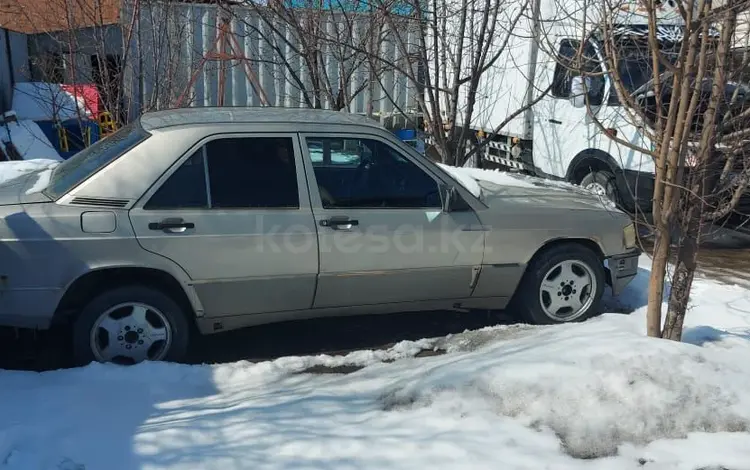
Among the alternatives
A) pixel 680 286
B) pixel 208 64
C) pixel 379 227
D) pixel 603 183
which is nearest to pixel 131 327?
pixel 379 227

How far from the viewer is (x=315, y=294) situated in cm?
446

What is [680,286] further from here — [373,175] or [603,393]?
[373,175]

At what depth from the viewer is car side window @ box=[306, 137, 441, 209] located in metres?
4.52

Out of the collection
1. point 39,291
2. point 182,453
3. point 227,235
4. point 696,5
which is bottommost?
point 182,453

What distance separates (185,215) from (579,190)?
3.20 m

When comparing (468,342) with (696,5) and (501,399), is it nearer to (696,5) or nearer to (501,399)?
(501,399)

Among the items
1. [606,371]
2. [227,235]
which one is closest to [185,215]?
[227,235]

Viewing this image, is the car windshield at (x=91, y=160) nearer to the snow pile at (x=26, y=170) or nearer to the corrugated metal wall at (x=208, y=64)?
the snow pile at (x=26, y=170)

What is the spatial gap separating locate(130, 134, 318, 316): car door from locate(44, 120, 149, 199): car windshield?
1.22 feet

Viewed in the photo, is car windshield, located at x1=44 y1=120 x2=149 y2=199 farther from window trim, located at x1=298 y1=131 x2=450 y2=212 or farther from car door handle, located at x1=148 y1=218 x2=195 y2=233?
window trim, located at x1=298 y1=131 x2=450 y2=212

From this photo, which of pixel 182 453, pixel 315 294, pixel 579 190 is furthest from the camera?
pixel 579 190

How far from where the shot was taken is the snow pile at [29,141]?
9.19 m

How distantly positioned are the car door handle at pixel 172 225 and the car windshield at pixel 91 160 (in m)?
0.50

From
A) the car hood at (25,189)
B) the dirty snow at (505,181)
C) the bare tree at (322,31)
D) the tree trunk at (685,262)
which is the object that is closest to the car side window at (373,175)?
the dirty snow at (505,181)
